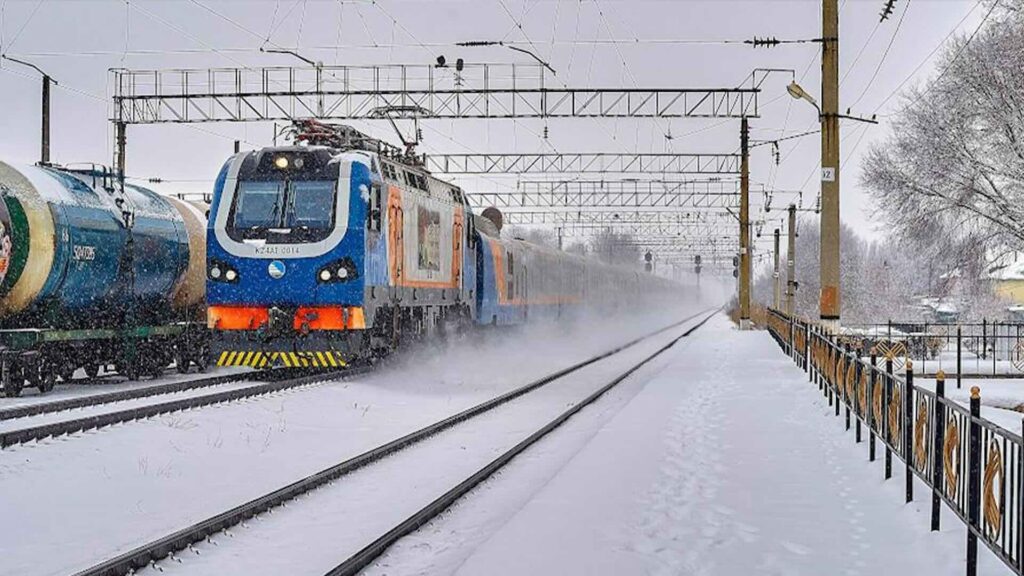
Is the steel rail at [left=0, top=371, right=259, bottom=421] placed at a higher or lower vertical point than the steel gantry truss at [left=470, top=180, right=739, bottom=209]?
lower

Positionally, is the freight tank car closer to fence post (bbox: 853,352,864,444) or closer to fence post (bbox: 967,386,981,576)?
fence post (bbox: 853,352,864,444)

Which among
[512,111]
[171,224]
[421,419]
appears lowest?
[421,419]

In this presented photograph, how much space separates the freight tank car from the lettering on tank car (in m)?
0.02

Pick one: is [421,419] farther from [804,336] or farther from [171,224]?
[804,336]

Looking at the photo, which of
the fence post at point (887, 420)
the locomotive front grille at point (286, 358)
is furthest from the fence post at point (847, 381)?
the locomotive front grille at point (286, 358)

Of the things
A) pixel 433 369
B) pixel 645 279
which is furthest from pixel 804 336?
pixel 645 279

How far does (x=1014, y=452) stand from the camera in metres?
5.90

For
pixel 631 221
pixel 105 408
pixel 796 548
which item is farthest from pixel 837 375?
pixel 631 221

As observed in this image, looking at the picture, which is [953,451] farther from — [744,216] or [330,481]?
[744,216]

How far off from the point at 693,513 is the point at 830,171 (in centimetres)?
1376

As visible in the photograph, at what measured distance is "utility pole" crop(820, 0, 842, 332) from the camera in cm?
2073

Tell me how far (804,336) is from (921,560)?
1531cm

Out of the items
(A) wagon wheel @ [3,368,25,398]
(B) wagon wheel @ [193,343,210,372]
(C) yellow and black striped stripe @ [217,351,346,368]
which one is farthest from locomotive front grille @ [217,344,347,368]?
(B) wagon wheel @ [193,343,210,372]

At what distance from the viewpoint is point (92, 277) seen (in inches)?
700
